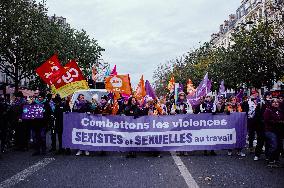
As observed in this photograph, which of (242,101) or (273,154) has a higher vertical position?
(242,101)

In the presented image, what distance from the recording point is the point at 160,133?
1376 cm

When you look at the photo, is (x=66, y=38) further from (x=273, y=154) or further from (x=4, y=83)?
(x=273, y=154)

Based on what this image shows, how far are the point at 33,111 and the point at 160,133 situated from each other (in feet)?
12.3

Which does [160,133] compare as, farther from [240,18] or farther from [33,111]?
[240,18]

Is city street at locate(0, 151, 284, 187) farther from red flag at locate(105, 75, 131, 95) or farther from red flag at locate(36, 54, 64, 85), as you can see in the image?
red flag at locate(36, 54, 64, 85)

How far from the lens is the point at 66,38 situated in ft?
153

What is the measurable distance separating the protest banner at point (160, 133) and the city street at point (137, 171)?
321mm

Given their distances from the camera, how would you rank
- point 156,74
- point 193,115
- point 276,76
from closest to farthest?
point 193,115, point 276,76, point 156,74

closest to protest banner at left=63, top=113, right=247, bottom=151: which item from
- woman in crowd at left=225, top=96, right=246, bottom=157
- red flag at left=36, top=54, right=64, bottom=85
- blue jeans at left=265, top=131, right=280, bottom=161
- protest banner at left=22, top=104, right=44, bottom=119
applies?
woman in crowd at left=225, top=96, right=246, bottom=157

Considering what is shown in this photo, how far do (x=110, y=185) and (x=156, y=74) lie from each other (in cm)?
9911

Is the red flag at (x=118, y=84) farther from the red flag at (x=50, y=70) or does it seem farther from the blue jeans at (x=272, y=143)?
the blue jeans at (x=272, y=143)

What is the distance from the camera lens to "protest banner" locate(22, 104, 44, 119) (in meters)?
14.3

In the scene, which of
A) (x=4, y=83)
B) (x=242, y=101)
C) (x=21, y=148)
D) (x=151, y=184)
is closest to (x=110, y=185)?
(x=151, y=184)

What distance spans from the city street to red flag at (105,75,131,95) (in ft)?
7.31
